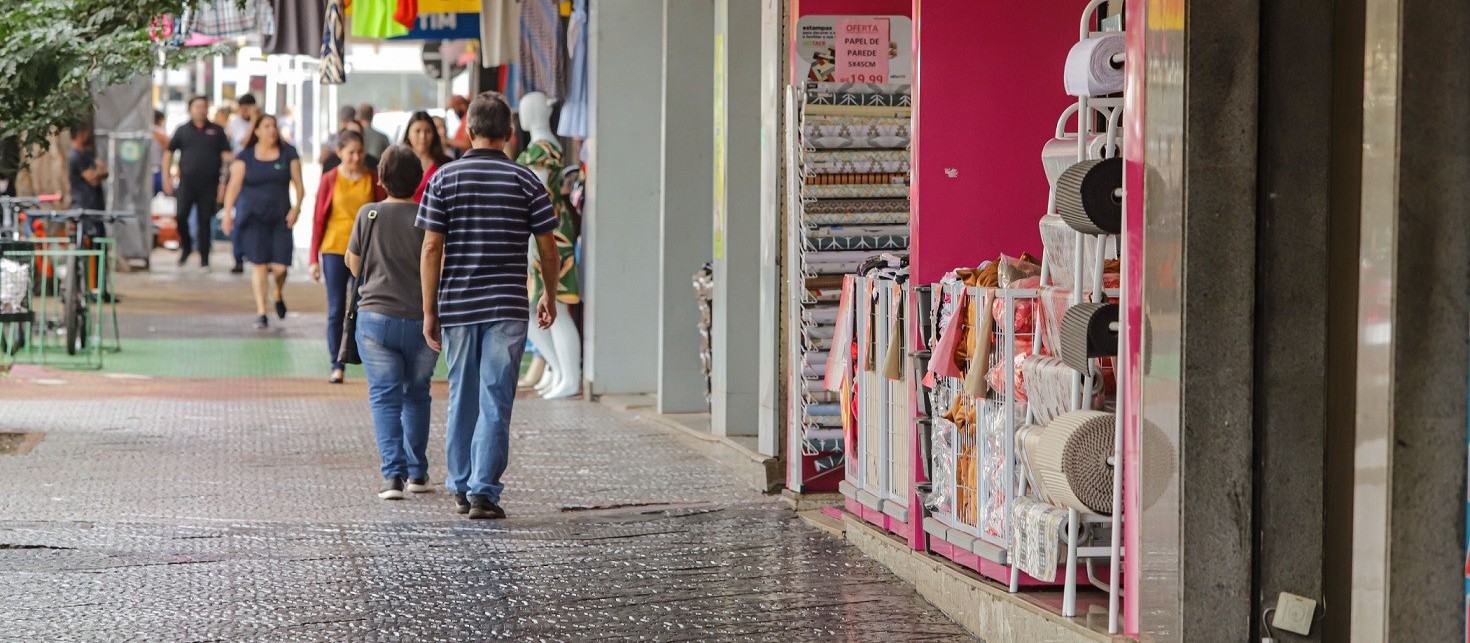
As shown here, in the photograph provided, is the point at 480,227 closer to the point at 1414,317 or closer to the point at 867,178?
the point at 867,178

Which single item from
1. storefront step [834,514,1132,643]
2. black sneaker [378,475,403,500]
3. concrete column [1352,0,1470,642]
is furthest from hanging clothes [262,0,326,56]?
concrete column [1352,0,1470,642]

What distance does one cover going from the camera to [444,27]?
17453 millimetres

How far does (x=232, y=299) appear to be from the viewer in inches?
825

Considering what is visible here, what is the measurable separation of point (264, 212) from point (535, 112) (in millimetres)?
5556

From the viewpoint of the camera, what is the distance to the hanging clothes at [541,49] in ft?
44.5

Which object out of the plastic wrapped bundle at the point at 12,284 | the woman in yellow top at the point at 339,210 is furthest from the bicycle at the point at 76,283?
the woman in yellow top at the point at 339,210

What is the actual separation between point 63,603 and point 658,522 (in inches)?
105

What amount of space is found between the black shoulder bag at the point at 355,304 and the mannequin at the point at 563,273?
3110mm

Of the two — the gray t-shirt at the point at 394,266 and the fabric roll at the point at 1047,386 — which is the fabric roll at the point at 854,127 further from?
the fabric roll at the point at 1047,386

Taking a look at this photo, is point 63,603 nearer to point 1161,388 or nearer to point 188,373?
point 1161,388

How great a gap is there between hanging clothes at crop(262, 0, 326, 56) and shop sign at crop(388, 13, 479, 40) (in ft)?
3.95

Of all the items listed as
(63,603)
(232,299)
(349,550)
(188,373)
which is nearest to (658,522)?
(349,550)

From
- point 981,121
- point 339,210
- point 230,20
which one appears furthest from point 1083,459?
point 230,20

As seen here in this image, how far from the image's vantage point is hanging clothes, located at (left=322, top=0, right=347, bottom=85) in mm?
15531
